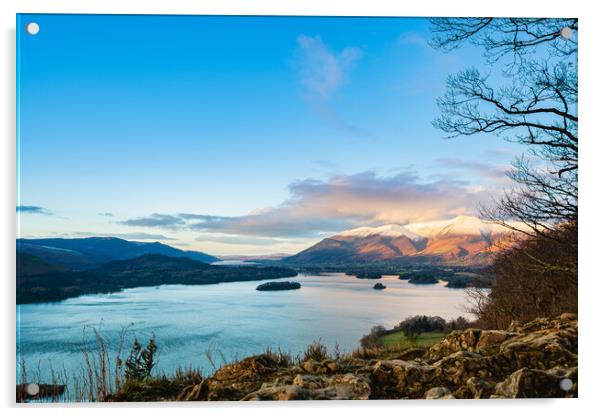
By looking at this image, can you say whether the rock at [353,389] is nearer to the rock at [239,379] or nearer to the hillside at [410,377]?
the hillside at [410,377]

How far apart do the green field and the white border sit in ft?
1.78

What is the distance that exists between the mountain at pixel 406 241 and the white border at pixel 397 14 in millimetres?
810

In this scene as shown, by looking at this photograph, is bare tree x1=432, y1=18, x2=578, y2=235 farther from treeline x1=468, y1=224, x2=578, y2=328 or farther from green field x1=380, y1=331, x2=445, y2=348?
green field x1=380, y1=331, x2=445, y2=348

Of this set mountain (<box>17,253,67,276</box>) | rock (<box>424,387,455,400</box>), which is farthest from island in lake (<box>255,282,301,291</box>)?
mountain (<box>17,253,67,276</box>)

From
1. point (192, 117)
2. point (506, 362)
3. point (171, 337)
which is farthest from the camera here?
point (192, 117)

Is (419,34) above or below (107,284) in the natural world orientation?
above

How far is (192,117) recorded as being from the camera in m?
4.94

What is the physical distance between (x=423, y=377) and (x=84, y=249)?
2.89 meters

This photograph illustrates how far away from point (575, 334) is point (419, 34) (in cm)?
277

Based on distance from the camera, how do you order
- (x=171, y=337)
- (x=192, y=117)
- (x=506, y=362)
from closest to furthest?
(x=506, y=362), (x=171, y=337), (x=192, y=117)

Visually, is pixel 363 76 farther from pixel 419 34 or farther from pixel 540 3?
pixel 540 3

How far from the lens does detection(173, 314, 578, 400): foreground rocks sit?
4.18 meters

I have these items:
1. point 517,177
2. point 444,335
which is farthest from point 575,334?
point 517,177

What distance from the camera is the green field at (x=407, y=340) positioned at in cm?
468
